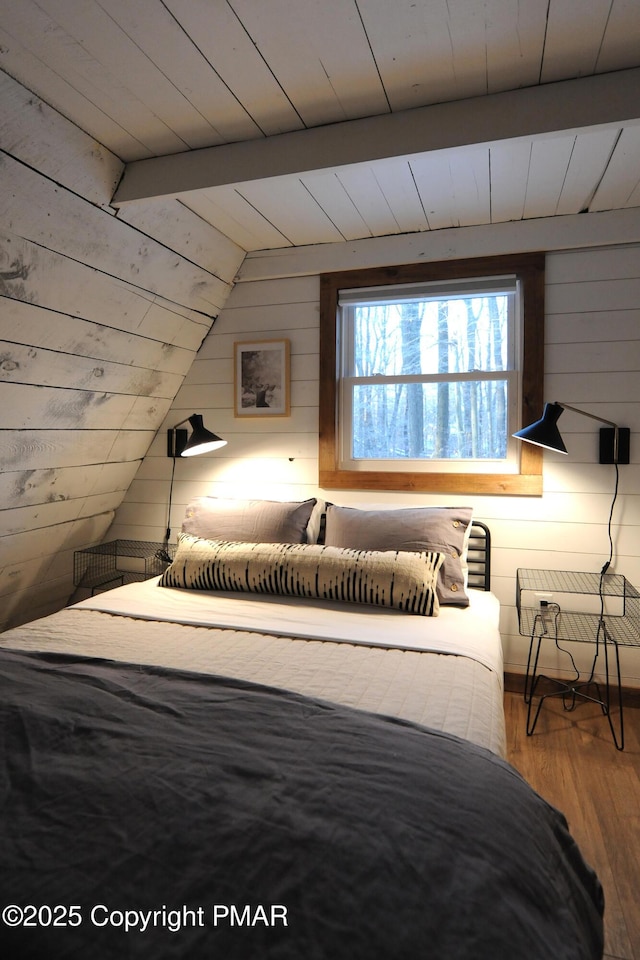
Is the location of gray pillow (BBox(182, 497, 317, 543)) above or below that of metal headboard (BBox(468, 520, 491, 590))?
above

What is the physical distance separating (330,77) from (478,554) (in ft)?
6.73

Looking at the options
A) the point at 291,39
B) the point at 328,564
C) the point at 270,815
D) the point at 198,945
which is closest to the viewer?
the point at 198,945

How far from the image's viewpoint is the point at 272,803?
3.41 feet

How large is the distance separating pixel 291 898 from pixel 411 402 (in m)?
2.46

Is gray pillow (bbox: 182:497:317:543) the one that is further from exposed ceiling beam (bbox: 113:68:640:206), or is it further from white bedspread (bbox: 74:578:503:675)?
exposed ceiling beam (bbox: 113:68:640:206)

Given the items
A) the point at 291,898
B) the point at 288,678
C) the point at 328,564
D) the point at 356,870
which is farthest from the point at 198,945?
the point at 328,564

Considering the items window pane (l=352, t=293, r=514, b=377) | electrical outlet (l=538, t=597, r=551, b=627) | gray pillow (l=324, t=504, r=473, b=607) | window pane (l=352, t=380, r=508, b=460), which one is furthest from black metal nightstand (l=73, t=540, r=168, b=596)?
electrical outlet (l=538, t=597, r=551, b=627)

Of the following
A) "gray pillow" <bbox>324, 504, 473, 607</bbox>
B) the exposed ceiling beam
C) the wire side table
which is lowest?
the wire side table

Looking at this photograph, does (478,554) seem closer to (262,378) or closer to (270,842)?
(262,378)

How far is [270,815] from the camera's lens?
3.31 feet

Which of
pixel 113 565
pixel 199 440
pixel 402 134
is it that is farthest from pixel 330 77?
pixel 113 565

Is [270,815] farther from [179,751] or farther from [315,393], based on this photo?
[315,393]

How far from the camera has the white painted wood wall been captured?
2.66m

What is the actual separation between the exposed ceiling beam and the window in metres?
1.01
